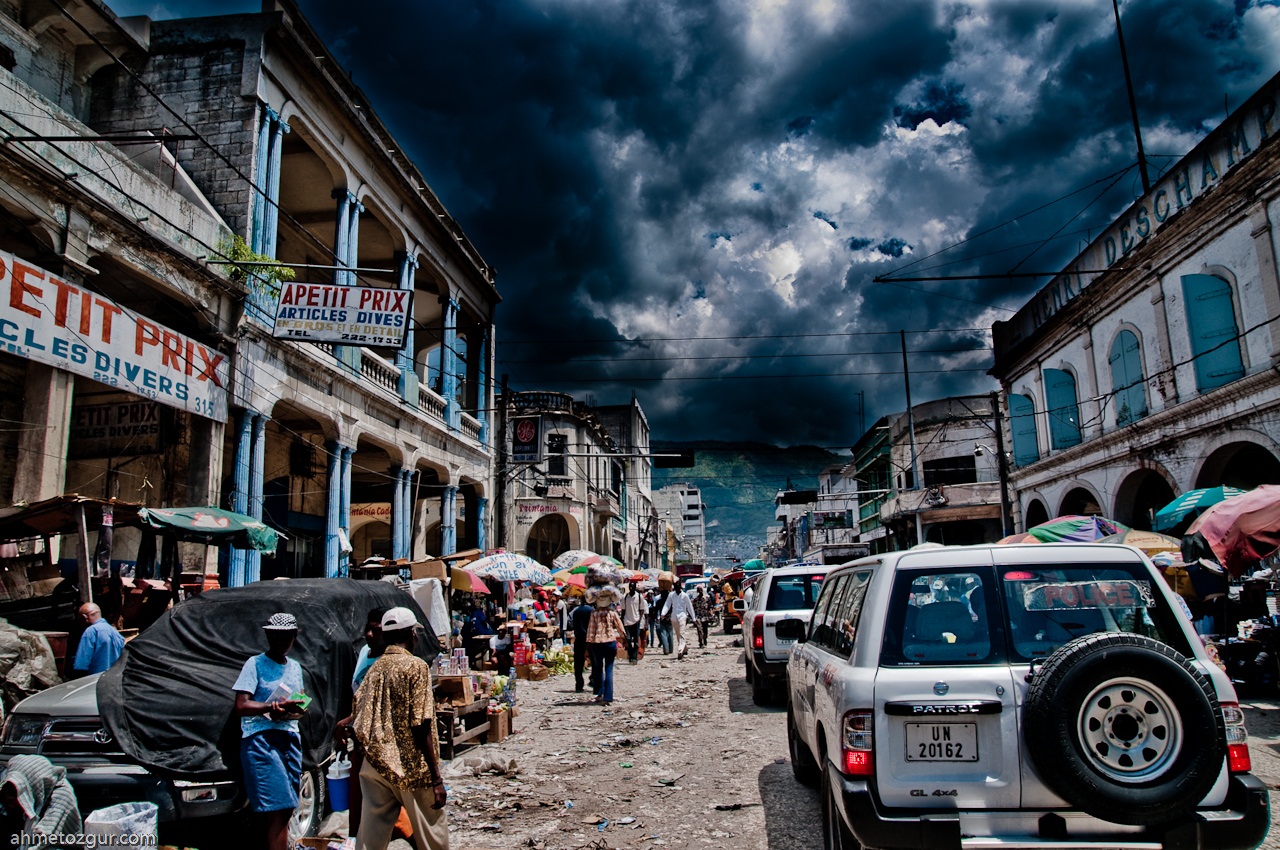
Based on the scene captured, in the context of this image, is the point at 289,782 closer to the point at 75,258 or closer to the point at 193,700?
the point at 193,700

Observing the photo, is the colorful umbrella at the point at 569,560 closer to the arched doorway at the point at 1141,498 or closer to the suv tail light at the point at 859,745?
the arched doorway at the point at 1141,498

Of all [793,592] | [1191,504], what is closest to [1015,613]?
[793,592]

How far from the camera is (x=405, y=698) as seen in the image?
4637 millimetres

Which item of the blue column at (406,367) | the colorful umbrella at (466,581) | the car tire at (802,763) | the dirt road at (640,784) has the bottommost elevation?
the dirt road at (640,784)

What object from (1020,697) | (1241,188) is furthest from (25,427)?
(1241,188)

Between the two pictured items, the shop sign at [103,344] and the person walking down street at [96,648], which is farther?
the shop sign at [103,344]

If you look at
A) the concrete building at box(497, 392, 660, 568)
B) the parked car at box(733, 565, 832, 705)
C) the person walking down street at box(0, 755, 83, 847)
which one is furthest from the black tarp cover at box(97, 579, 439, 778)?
the concrete building at box(497, 392, 660, 568)

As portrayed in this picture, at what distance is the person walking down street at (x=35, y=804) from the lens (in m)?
4.25

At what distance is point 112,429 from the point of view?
549 inches

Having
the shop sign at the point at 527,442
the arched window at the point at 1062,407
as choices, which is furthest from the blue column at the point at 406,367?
the arched window at the point at 1062,407

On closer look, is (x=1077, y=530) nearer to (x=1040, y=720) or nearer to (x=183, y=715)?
(x=1040, y=720)

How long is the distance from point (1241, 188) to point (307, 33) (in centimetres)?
2040

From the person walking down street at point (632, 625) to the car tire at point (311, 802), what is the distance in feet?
46.2

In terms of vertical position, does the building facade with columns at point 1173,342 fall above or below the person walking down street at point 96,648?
above
